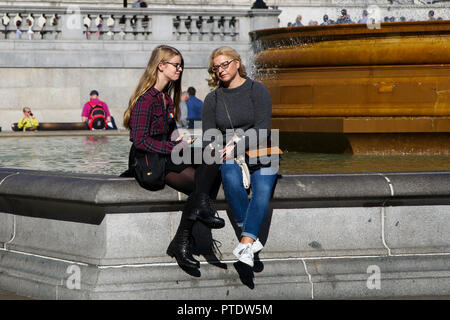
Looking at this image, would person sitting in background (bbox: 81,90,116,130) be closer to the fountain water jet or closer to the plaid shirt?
the fountain water jet

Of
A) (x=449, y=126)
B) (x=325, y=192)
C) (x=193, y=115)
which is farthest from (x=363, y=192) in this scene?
(x=193, y=115)

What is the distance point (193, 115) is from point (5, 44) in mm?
5711

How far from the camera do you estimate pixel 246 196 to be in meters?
5.27

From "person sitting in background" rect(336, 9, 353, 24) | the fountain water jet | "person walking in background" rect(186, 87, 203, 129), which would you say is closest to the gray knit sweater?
the fountain water jet

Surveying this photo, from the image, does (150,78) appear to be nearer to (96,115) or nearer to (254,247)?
(254,247)

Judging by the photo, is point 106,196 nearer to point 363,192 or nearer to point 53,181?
point 53,181

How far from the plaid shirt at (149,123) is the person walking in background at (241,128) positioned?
38 centimetres

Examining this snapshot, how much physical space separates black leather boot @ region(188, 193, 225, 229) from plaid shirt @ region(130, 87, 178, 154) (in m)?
0.40

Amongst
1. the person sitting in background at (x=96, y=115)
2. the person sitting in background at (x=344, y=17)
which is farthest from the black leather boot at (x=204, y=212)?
the person sitting in background at (x=96, y=115)

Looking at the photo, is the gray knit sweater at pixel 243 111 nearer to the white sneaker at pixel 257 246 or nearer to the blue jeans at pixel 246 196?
the blue jeans at pixel 246 196

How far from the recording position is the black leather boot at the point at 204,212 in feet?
16.6

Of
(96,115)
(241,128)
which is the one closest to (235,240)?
(241,128)

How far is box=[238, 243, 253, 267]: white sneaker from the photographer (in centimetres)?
508
